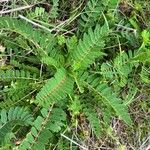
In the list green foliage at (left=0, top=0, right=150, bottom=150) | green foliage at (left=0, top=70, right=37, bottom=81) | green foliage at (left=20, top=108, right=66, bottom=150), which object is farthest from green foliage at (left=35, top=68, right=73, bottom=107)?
green foliage at (left=0, top=70, right=37, bottom=81)

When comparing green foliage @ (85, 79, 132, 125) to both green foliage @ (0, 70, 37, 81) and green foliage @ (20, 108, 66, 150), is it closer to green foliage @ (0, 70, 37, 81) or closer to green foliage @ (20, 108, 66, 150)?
green foliage @ (20, 108, 66, 150)

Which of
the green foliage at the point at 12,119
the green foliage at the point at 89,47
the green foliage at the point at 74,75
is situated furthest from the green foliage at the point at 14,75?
the green foliage at the point at 89,47

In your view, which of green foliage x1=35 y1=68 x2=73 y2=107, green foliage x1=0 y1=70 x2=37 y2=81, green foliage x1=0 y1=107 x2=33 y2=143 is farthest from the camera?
green foliage x1=0 y1=70 x2=37 y2=81

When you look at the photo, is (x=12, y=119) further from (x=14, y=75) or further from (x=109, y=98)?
(x=109, y=98)

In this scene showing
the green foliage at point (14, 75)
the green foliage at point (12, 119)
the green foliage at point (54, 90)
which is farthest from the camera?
the green foliage at point (14, 75)

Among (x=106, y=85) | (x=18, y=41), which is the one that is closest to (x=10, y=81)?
(x=18, y=41)

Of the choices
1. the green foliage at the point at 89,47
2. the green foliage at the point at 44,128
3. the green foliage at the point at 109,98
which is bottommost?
the green foliage at the point at 44,128

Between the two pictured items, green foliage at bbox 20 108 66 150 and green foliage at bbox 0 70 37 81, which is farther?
green foliage at bbox 0 70 37 81

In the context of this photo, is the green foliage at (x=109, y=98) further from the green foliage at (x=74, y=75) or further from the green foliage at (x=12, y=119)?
the green foliage at (x=12, y=119)

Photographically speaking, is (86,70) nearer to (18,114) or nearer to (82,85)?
(82,85)

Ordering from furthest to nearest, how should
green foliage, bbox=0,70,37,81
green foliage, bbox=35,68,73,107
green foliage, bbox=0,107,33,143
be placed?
green foliage, bbox=0,70,37,81 < green foliage, bbox=0,107,33,143 < green foliage, bbox=35,68,73,107

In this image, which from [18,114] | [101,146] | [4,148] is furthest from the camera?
[101,146]
